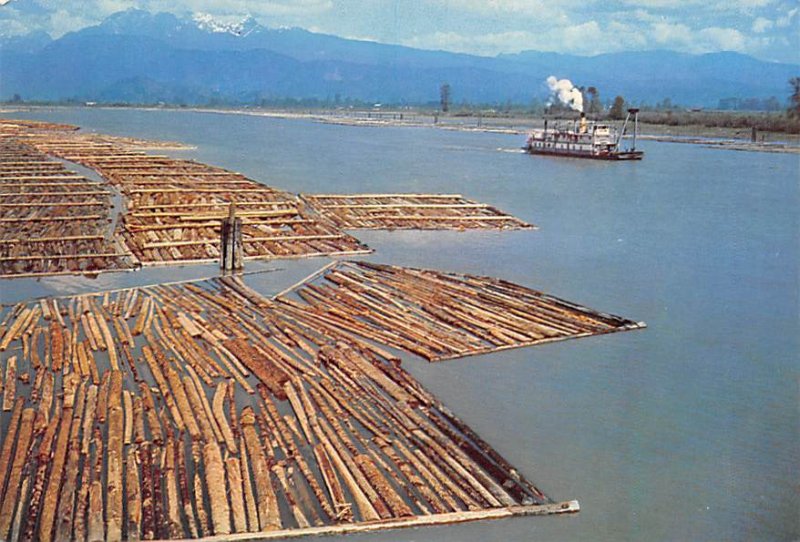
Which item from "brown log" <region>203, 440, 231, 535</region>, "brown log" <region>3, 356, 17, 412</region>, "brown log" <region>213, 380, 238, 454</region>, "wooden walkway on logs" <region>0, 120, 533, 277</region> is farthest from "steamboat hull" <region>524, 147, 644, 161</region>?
"brown log" <region>203, 440, 231, 535</region>

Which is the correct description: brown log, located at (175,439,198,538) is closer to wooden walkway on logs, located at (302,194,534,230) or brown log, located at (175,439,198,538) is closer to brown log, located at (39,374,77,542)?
brown log, located at (39,374,77,542)

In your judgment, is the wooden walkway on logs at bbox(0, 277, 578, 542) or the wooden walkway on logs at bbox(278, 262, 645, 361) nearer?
the wooden walkway on logs at bbox(0, 277, 578, 542)

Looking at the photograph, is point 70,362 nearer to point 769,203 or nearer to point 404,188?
point 404,188

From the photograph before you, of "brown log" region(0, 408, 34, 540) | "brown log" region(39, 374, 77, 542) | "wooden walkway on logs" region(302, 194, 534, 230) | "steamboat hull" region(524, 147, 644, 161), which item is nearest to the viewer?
"brown log" region(39, 374, 77, 542)

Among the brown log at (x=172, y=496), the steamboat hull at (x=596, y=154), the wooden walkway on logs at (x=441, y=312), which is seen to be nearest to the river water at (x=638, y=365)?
the wooden walkway on logs at (x=441, y=312)

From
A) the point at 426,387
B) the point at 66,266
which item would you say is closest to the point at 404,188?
the point at 66,266

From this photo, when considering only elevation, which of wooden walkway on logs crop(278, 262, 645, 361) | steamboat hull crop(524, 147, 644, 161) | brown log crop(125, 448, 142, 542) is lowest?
brown log crop(125, 448, 142, 542)

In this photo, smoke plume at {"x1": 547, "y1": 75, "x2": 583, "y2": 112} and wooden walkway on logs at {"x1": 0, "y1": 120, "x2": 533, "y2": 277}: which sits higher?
smoke plume at {"x1": 547, "y1": 75, "x2": 583, "y2": 112}
